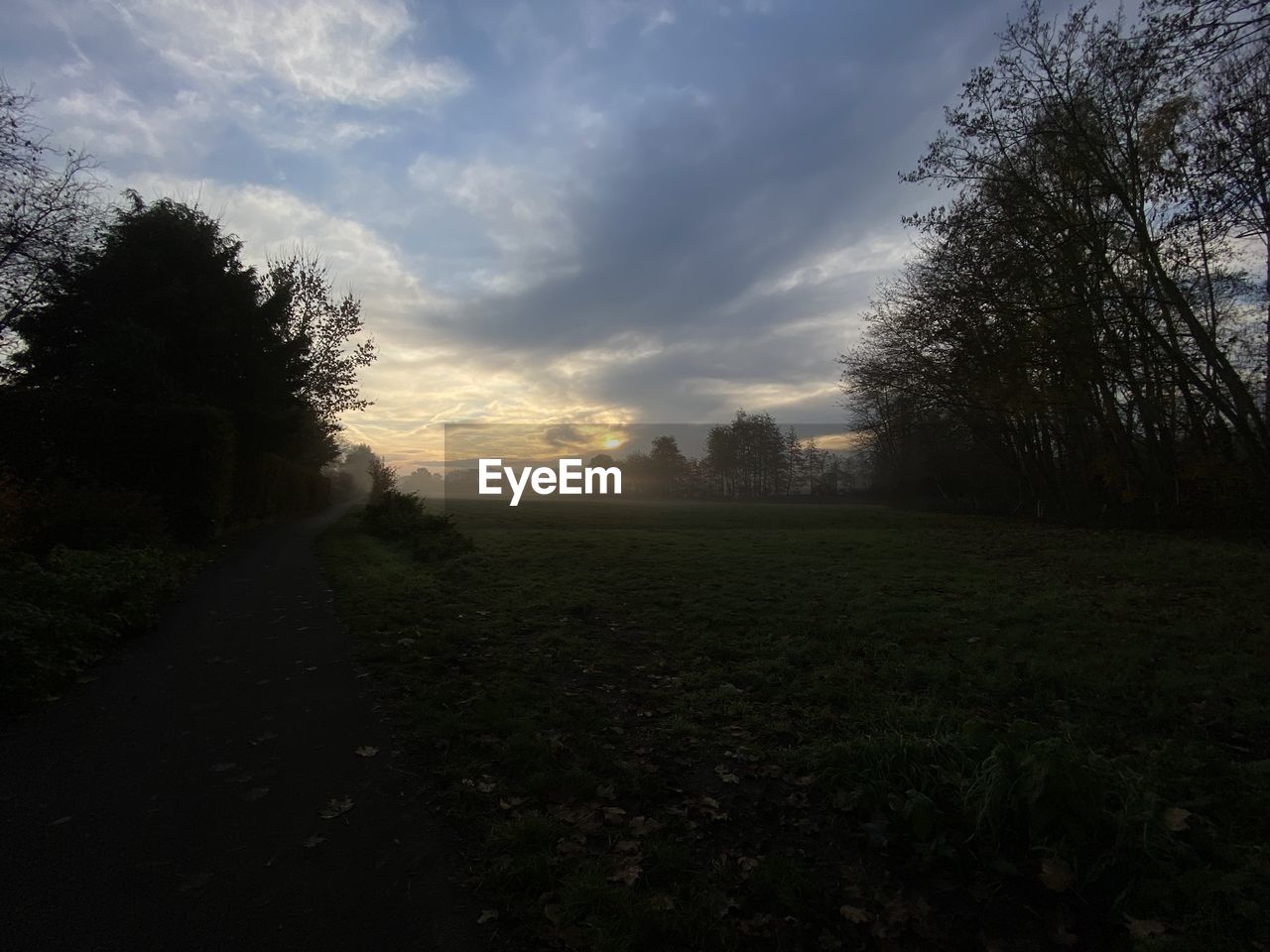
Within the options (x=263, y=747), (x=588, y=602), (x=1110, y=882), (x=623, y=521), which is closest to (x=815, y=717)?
(x=1110, y=882)

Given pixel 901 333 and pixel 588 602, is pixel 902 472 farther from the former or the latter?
pixel 588 602

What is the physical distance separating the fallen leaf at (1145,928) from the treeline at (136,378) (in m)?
11.1

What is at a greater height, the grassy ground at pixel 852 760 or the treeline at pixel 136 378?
the treeline at pixel 136 378

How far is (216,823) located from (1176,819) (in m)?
4.96

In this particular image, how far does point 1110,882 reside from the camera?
284cm

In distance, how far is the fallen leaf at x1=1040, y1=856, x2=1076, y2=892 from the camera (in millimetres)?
2806

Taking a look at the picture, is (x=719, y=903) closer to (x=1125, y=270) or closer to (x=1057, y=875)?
(x=1057, y=875)

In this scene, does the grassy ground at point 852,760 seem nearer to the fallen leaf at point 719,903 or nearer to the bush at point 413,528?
the fallen leaf at point 719,903

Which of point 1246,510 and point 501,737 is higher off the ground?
point 1246,510

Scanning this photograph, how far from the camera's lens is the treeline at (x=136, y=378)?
11.7m

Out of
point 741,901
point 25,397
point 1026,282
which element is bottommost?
point 741,901

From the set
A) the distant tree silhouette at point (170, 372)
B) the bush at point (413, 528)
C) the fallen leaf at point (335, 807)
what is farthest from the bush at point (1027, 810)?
the distant tree silhouette at point (170, 372)

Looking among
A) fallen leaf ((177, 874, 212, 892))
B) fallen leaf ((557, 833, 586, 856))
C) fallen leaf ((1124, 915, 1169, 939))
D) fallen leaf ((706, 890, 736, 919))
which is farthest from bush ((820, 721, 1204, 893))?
fallen leaf ((177, 874, 212, 892))

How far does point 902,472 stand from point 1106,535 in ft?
86.0
